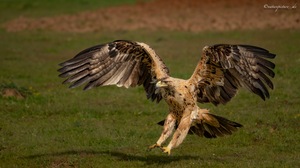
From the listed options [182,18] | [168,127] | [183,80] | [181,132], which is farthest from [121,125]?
[182,18]

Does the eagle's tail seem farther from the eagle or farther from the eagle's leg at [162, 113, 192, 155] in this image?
the eagle's leg at [162, 113, 192, 155]

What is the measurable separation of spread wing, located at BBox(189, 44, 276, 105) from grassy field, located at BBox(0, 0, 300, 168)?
4.23ft

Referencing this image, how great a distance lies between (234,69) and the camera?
10.1m

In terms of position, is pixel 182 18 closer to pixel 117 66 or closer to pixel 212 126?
pixel 117 66

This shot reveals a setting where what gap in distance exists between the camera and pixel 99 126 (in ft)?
43.2

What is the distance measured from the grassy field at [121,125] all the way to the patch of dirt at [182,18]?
18.7 feet

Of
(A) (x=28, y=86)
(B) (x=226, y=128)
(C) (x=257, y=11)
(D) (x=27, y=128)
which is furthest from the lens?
(C) (x=257, y=11)

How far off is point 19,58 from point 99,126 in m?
9.94

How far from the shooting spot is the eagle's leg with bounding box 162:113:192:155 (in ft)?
32.3

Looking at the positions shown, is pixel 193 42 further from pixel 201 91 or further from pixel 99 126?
pixel 201 91

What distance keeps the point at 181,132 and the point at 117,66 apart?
1815mm

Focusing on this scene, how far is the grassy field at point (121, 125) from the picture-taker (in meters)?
10.7

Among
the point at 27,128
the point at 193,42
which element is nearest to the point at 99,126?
the point at 27,128

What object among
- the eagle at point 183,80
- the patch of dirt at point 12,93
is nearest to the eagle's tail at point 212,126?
the eagle at point 183,80
